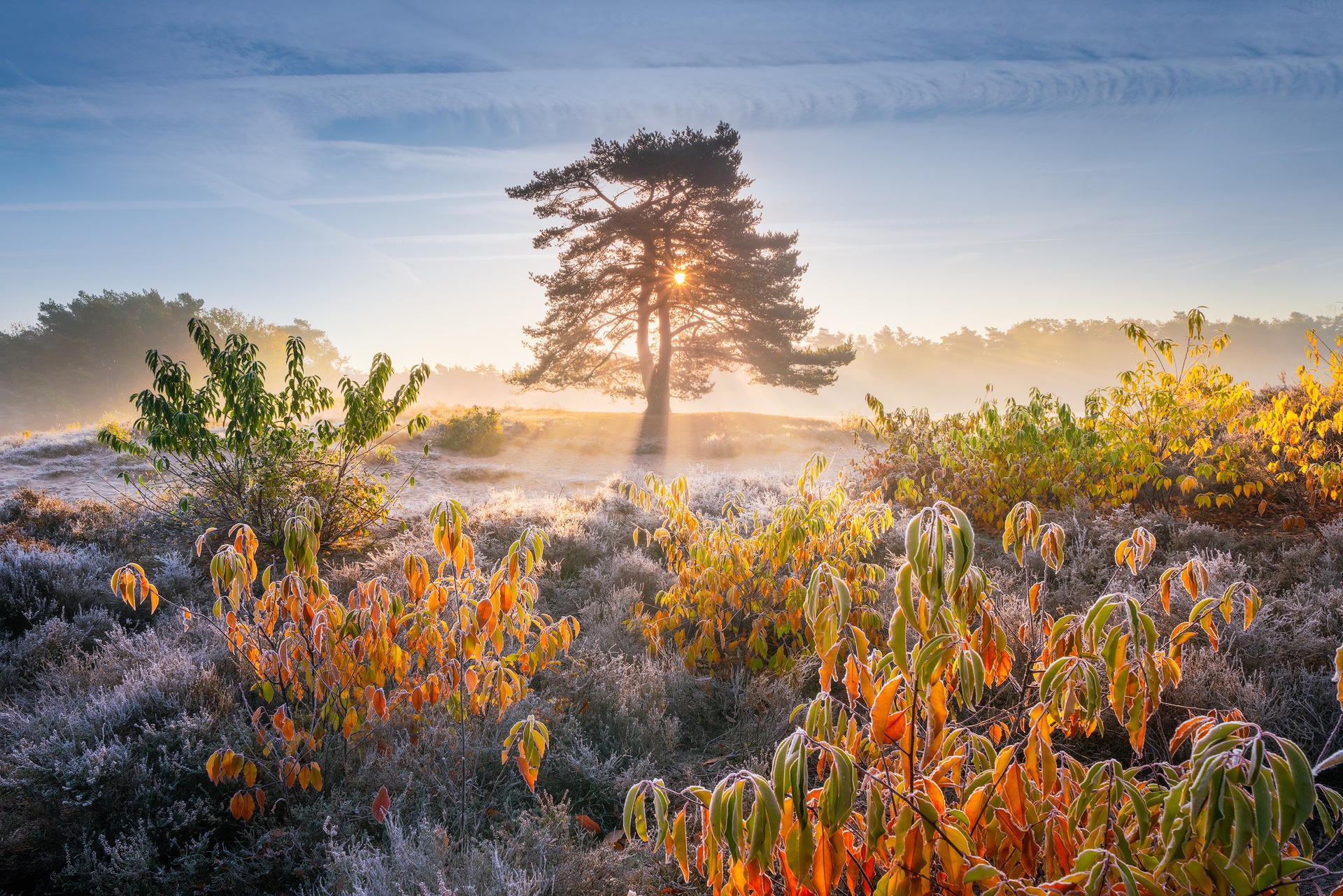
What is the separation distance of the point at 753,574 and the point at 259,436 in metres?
4.75

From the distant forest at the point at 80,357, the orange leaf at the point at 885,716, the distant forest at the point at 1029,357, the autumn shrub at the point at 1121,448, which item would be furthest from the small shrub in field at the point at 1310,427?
the distant forest at the point at 80,357

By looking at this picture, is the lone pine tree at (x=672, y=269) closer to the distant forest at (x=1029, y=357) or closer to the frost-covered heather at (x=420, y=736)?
the frost-covered heather at (x=420, y=736)

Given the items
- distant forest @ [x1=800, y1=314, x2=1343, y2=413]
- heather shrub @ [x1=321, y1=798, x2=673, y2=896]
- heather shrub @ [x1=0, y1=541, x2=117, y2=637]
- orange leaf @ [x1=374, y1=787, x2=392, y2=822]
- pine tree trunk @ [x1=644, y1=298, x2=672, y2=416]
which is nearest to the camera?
heather shrub @ [x1=321, y1=798, x2=673, y2=896]

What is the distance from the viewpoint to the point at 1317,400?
5344 millimetres

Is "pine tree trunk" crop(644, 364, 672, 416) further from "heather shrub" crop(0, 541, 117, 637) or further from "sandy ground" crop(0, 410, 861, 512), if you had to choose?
"heather shrub" crop(0, 541, 117, 637)

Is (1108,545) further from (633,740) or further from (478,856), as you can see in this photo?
(478,856)

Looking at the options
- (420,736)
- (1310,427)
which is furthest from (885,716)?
(1310,427)

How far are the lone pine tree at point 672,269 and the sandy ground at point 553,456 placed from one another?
1.95 metres

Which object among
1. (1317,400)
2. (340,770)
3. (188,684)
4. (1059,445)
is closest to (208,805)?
(340,770)

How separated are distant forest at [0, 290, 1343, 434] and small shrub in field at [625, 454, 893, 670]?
5283mm

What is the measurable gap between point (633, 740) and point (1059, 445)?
19.1 ft

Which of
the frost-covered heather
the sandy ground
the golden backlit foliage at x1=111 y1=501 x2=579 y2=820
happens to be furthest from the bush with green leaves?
the golden backlit foliage at x1=111 y1=501 x2=579 y2=820

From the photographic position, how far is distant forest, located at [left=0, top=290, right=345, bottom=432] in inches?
1519

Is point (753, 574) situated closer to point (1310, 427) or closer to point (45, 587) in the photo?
point (45, 587)
